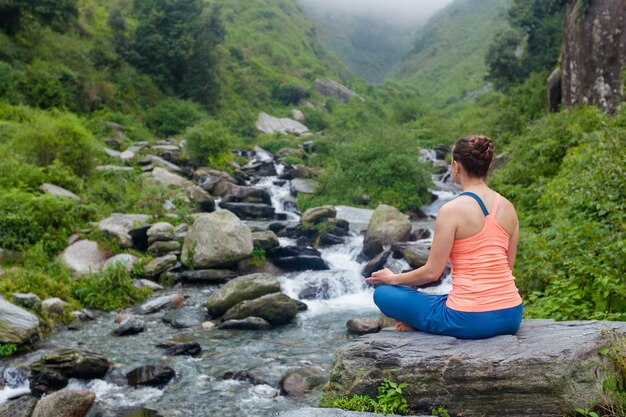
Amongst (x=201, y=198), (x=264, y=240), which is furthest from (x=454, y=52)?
(x=264, y=240)

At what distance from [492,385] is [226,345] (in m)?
7.63

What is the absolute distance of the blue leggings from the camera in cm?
448

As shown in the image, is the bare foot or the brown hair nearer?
the brown hair

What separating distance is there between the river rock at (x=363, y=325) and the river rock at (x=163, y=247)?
6633mm

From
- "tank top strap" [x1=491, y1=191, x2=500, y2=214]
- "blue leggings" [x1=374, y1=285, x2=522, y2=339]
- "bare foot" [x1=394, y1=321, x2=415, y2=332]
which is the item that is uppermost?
"tank top strap" [x1=491, y1=191, x2=500, y2=214]

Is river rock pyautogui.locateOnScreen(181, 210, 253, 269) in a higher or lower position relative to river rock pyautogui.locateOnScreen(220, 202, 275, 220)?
lower

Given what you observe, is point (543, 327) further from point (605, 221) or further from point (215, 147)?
point (215, 147)

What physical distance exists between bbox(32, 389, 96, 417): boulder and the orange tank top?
20.5 feet

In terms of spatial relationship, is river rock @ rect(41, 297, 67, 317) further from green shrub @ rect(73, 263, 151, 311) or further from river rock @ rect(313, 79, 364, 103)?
river rock @ rect(313, 79, 364, 103)

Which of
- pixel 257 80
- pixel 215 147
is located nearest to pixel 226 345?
pixel 215 147

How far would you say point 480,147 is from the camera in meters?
4.34

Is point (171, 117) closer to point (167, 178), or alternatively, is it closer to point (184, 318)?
point (167, 178)

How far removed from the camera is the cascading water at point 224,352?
8453mm

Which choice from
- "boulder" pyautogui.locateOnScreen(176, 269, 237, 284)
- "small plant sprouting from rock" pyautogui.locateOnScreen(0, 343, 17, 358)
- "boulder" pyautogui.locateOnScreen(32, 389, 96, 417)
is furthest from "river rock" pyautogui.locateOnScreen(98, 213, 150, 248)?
"boulder" pyautogui.locateOnScreen(32, 389, 96, 417)
